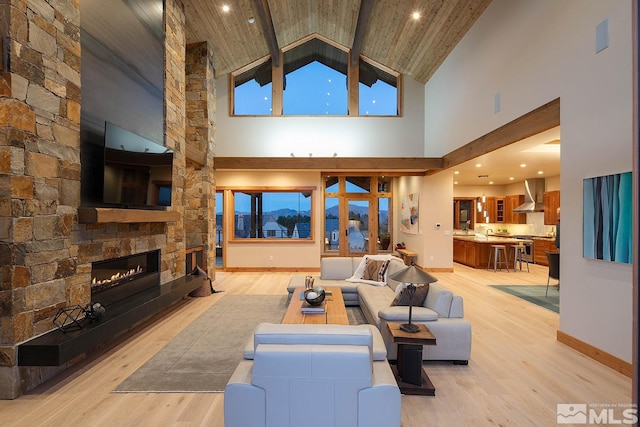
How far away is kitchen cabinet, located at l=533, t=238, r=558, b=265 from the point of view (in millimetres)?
8825

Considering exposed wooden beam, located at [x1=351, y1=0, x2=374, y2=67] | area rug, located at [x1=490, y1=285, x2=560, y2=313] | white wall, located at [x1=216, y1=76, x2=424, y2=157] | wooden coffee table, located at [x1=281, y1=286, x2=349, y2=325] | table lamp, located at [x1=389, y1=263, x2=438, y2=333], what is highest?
exposed wooden beam, located at [x1=351, y1=0, x2=374, y2=67]

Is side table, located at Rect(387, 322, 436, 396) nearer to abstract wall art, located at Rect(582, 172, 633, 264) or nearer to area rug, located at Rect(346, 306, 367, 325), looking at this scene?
area rug, located at Rect(346, 306, 367, 325)

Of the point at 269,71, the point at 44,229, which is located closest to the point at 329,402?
the point at 44,229

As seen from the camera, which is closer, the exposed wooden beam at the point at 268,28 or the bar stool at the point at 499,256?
the exposed wooden beam at the point at 268,28

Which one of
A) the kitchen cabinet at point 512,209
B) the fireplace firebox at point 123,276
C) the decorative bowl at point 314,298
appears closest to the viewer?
the decorative bowl at point 314,298

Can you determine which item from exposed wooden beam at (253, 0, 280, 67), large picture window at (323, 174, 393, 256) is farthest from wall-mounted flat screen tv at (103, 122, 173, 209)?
large picture window at (323, 174, 393, 256)

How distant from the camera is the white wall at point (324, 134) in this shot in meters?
8.27

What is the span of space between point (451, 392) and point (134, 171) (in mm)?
4107

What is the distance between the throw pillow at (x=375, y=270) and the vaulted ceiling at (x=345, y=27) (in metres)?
4.73

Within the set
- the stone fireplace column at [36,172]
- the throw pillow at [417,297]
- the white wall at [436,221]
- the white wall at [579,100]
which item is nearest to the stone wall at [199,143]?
the stone fireplace column at [36,172]

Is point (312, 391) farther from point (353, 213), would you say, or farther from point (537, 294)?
point (353, 213)

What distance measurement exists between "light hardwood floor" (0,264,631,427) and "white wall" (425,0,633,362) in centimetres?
48

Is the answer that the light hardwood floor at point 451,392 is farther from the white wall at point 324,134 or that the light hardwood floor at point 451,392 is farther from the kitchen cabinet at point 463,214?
the kitchen cabinet at point 463,214

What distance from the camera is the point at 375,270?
5.14 m
